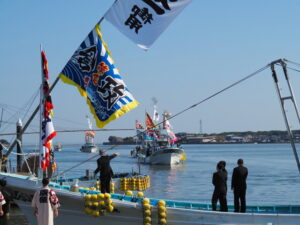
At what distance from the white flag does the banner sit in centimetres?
297

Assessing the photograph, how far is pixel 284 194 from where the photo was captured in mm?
37031

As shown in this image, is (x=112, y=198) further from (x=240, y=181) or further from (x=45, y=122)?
(x=240, y=181)

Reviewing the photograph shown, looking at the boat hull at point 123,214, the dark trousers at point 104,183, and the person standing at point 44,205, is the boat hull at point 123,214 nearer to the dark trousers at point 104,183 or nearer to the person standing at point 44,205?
the dark trousers at point 104,183

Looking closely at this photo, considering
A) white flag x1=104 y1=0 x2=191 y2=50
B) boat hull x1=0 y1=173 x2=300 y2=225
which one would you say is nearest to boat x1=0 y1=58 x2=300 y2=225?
boat hull x1=0 y1=173 x2=300 y2=225

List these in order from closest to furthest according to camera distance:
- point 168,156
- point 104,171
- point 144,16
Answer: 1. point 144,16
2. point 104,171
3. point 168,156

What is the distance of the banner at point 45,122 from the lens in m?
14.5

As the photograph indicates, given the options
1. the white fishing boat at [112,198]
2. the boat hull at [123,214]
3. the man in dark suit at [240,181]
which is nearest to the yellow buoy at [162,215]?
the white fishing boat at [112,198]

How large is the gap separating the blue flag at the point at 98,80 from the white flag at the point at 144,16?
114cm

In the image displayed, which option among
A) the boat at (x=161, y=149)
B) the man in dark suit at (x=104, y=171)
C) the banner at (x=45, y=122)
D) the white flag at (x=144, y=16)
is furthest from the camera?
the boat at (x=161, y=149)

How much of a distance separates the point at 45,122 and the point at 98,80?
213cm

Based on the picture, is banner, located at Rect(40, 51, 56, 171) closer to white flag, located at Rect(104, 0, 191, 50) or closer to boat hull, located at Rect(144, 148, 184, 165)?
white flag, located at Rect(104, 0, 191, 50)

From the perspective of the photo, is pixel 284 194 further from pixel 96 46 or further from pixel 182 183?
pixel 96 46

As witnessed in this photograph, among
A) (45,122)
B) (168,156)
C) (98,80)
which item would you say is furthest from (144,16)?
(168,156)

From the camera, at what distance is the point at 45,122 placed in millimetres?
14648
